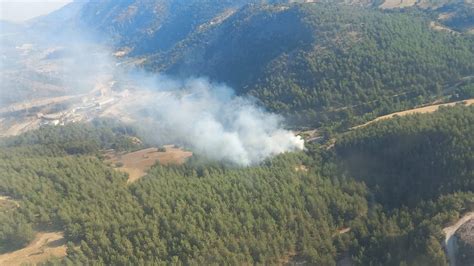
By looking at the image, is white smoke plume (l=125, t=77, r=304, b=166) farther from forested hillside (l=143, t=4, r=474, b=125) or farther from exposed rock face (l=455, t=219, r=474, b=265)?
exposed rock face (l=455, t=219, r=474, b=265)

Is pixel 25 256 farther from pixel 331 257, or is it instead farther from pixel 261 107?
pixel 261 107

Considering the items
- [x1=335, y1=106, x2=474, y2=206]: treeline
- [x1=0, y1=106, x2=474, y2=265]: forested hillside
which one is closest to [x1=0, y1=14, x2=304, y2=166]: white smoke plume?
[x1=0, y1=106, x2=474, y2=265]: forested hillside

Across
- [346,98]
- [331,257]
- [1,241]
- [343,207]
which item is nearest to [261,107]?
[346,98]

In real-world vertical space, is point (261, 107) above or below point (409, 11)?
below

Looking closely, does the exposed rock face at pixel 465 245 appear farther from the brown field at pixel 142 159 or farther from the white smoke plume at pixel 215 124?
the brown field at pixel 142 159

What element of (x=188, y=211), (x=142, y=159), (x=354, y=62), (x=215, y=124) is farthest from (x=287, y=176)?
(x=354, y=62)

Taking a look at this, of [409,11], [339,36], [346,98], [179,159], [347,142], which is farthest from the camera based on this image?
[409,11]
